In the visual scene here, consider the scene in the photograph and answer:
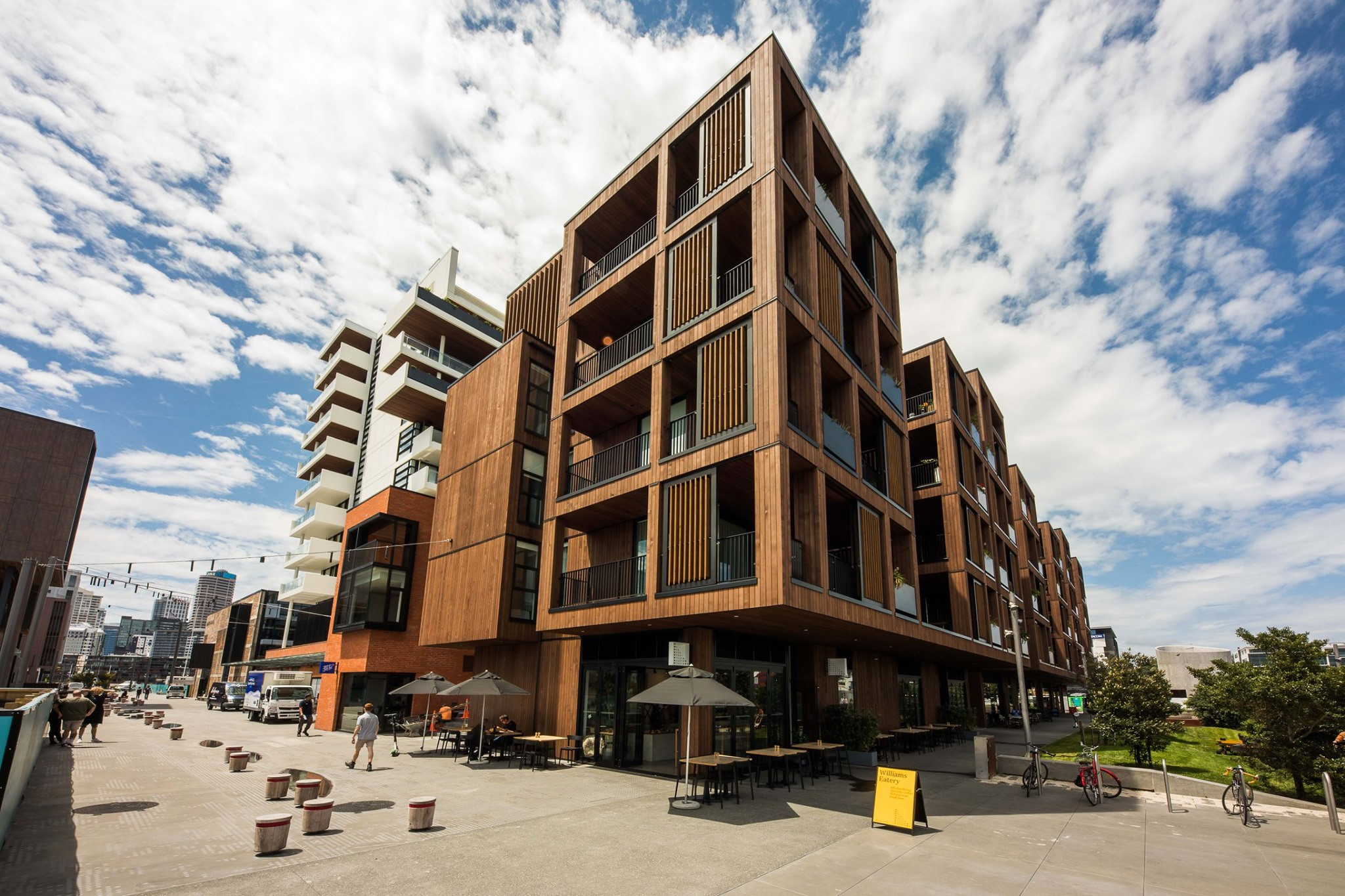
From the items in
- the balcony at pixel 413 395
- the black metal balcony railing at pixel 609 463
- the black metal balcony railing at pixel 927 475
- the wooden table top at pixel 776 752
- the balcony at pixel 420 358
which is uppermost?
the balcony at pixel 420 358

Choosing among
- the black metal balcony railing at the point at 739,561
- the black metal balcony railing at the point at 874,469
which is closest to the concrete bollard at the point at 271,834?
the black metal balcony railing at the point at 739,561

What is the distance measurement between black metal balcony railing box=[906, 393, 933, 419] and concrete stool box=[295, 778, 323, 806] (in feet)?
96.0

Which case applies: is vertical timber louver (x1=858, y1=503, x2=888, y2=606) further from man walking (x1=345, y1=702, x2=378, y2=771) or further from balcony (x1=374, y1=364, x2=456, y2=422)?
balcony (x1=374, y1=364, x2=456, y2=422)

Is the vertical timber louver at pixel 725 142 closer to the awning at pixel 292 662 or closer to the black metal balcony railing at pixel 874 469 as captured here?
the black metal balcony railing at pixel 874 469

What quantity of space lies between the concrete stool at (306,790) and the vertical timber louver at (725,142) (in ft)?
55.6

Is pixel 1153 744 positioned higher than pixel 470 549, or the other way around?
pixel 470 549

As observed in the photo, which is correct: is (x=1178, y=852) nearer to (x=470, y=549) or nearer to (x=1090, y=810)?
(x=1090, y=810)

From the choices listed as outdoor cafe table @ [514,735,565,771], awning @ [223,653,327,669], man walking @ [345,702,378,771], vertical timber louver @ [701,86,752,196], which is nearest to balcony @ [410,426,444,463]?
awning @ [223,653,327,669]

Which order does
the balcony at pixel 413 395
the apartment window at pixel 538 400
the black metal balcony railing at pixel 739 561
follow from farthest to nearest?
the balcony at pixel 413 395 < the apartment window at pixel 538 400 < the black metal balcony railing at pixel 739 561

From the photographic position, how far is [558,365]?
22.2 meters

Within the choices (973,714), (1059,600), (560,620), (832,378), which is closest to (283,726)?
(560,620)

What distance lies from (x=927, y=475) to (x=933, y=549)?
3646 mm

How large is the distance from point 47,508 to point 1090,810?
6296 centimetres

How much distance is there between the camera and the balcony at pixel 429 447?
120 feet
